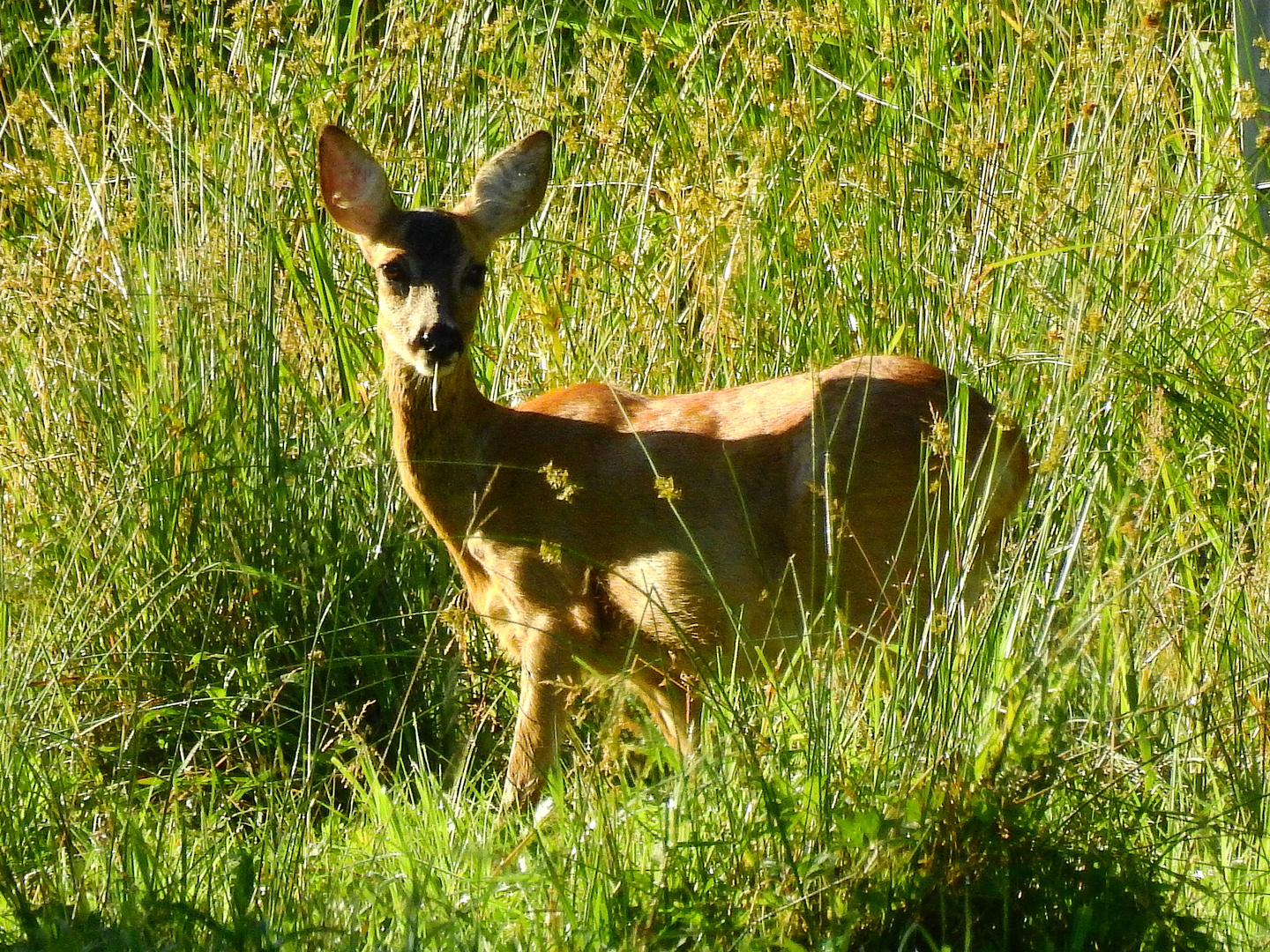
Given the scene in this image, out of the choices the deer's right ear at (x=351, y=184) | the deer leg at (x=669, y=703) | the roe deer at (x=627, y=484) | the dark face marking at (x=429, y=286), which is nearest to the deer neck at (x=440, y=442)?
the roe deer at (x=627, y=484)

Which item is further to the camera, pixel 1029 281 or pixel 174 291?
pixel 174 291

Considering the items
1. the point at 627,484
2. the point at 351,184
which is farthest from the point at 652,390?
the point at 351,184

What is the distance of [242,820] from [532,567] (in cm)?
99

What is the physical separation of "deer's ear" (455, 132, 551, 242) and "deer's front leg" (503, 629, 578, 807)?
4.05 feet

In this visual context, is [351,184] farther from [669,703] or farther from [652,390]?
[669,703]

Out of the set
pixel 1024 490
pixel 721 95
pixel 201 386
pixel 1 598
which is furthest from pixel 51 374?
pixel 1024 490

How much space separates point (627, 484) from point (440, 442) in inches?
21.1

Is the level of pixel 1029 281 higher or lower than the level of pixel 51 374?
higher

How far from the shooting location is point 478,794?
4137 millimetres

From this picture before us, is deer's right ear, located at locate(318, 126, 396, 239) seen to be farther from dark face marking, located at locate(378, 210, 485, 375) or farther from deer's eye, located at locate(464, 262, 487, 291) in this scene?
deer's eye, located at locate(464, 262, 487, 291)

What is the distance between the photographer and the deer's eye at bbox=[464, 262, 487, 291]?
15.1ft

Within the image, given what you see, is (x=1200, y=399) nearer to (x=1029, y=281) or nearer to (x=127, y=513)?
(x=1029, y=281)

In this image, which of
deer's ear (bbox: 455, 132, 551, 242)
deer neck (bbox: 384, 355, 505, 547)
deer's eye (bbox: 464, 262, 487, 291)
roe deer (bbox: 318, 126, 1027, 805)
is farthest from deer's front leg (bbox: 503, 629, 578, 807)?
deer's ear (bbox: 455, 132, 551, 242)

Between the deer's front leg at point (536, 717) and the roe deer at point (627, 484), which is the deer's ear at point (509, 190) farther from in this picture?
the deer's front leg at point (536, 717)
